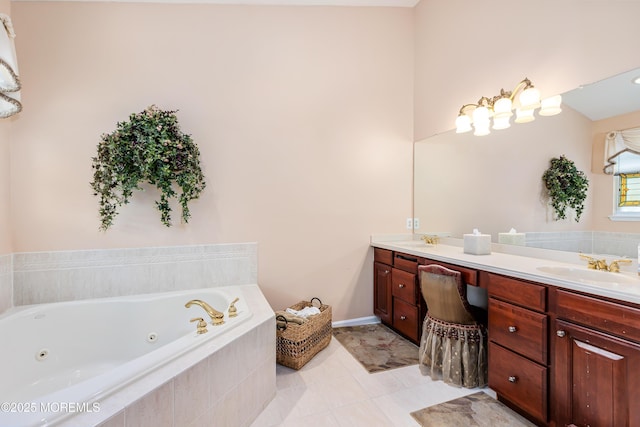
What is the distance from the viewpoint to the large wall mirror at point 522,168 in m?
1.67

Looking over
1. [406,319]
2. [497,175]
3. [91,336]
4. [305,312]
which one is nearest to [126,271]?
[91,336]

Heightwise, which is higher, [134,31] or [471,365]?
[134,31]

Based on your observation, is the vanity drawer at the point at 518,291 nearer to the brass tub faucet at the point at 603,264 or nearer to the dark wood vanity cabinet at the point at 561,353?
the dark wood vanity cabinet at the point at 561,353

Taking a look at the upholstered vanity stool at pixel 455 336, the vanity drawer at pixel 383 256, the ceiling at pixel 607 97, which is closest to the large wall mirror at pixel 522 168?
the ceiling at pixel 607 97

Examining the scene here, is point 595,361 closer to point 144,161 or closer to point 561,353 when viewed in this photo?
point 561,353

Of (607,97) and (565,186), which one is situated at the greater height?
(607,97)

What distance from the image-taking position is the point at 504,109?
6.77 feet

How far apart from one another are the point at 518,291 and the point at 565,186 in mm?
852

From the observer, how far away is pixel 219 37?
251 centimetres

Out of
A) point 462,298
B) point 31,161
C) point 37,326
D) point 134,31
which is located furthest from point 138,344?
point 134,31

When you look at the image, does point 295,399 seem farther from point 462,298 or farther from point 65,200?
point 65,200

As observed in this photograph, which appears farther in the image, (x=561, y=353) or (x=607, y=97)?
(x=607, y=97)

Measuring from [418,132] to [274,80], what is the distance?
149cm

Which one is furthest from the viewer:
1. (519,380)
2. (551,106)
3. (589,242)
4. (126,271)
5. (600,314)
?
(126,271)
